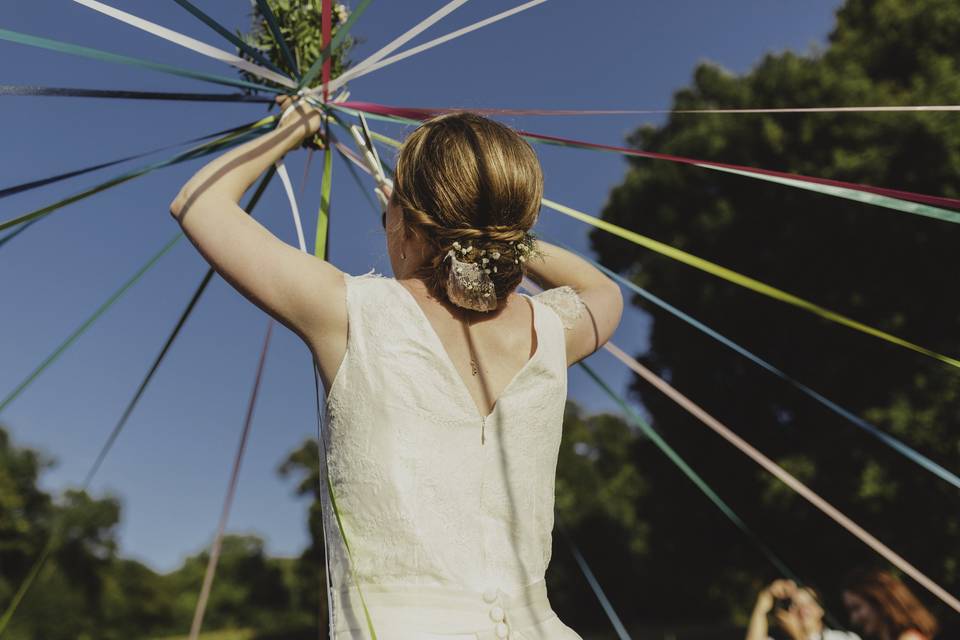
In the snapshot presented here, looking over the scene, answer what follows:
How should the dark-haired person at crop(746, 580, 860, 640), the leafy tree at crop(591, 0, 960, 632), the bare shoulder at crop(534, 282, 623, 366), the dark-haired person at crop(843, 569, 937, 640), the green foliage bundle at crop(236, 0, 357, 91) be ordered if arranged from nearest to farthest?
the bare shoulder at crop(534, 282, 623, 366), the green foliage bundle at crop(236, 0, 357, 91), the dark-haired person at crop(843, 569, 937, 640), the dark-haired person at crop(746, 580, 860, 640), the leafy tree at crop(591, 0, 960, 632)

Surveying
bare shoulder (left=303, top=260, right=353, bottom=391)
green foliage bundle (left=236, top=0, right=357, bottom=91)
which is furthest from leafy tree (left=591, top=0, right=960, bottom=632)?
bare shoulder (left=303, top=260, right=353, bottom=391)

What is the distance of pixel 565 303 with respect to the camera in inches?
78.2

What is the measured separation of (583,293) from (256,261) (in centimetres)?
95

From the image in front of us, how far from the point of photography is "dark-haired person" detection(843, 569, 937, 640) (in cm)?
463

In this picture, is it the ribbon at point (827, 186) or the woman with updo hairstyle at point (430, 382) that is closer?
the woman with updo hairstyle at point (430, 382)

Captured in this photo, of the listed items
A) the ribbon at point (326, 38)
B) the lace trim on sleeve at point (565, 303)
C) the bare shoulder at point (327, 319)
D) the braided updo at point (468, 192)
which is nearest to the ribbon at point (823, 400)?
the lace trim on sleeve at point (565, 303)

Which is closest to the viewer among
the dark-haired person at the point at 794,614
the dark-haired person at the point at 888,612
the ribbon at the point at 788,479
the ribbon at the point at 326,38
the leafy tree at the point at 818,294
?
the ribbon at the point at 326,38

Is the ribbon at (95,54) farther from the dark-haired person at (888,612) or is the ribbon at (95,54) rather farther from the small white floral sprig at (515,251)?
the dark-haired person at (888,612)

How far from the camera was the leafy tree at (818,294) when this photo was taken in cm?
1312

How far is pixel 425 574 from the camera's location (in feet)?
4.92

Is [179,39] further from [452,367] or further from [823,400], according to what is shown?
[823,400]

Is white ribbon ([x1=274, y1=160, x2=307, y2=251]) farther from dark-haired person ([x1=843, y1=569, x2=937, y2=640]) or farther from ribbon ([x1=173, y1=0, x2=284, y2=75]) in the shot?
dark-haired person ([x1=843, y1=569, x2=937, y2=640])

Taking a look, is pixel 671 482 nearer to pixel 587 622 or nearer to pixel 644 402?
pixel 644 402

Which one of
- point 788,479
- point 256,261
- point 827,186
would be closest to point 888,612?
point 788,479
